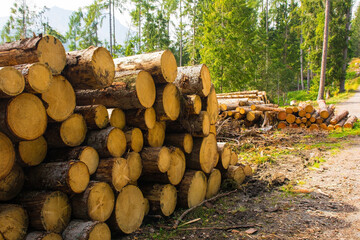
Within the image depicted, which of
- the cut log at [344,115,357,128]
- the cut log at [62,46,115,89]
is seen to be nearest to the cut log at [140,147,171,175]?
the cut log at [62,46,115,89]

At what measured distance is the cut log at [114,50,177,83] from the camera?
3.54 metres

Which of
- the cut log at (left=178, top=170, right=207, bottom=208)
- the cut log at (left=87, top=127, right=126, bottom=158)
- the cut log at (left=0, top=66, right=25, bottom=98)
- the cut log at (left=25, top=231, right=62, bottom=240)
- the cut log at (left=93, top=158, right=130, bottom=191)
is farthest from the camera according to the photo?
the cut log at (left=178, top=170, right=207, bottom=208)

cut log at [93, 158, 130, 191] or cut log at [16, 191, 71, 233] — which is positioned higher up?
cut log at [93, 158, 130, 191]

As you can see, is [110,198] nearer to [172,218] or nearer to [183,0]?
[172,218]

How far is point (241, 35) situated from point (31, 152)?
1642cm

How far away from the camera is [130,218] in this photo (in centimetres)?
319

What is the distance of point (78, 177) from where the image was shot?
267 cm

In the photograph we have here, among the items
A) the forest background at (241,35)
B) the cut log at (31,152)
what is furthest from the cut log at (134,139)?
the forest background at (241,35)

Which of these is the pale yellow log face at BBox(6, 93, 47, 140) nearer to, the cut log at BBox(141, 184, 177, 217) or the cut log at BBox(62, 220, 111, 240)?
the cut log at BBox(62, 220, 111, 240)

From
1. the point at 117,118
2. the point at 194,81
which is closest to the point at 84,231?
the point at 117,118

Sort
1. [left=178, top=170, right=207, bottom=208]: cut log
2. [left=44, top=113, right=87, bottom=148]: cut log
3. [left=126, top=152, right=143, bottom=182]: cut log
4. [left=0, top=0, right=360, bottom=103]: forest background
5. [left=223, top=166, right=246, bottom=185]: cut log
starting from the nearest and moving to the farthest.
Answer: [left=44, top=113, right=87, bottom=148]: cut log, [left=126, top=152, right=143, bottom=182]: cut log, [left=178, top=170, right=207, bottom=208]: cut log, [left=223, top=166, right=246, bottom=185]: cut log, [left=0, top=0, right=360, bottom=103]: forest background

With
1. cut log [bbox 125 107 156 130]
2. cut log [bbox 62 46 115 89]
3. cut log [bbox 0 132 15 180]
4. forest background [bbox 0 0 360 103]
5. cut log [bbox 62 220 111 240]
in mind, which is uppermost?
forest background [bbox 0 0 360 103]

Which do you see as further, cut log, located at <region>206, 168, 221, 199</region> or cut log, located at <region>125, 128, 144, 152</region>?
cut log, located at <region>206, 168, 221, 199</region>

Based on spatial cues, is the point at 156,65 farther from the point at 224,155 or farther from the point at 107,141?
the point at 224,155
